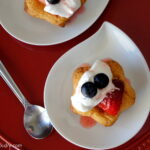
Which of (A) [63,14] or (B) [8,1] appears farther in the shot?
(B) [8,1]

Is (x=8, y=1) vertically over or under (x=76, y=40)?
over

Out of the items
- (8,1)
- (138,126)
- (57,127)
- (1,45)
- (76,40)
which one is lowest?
(138,126)

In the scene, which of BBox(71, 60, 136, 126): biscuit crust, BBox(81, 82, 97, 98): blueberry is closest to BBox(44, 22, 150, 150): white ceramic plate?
BBox(71, 60, 136, 126): biscuit crust

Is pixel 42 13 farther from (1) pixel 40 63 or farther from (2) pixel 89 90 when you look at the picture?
(2) pixel 89 90

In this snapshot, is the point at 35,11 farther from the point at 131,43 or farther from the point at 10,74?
the point at 131,43

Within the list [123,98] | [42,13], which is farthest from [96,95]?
[42,13]

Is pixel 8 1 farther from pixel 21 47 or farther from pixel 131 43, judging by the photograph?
pixel 131 43

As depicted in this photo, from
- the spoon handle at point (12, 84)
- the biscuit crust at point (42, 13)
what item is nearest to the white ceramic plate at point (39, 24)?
the biscuit crust at point (42, 13)

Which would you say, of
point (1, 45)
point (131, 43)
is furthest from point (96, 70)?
point (1, 45)
